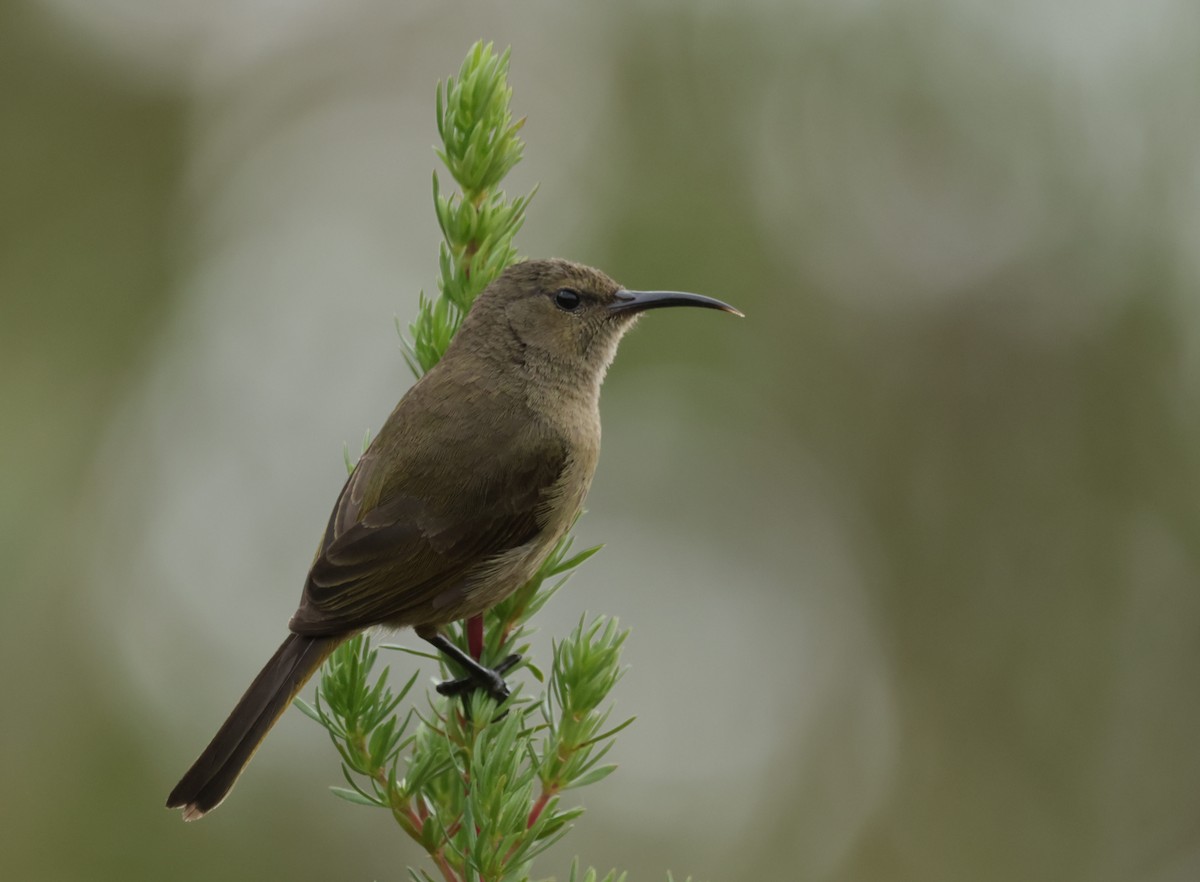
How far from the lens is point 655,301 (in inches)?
169

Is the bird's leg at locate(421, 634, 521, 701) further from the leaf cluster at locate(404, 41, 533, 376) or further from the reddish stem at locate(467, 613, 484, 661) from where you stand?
the leaf cluster at locate(404, 41, 533, 376)

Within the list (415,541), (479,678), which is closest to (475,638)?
(479,678)

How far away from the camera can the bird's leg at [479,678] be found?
2697 mm

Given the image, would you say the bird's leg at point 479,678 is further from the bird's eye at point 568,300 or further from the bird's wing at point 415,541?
the bird's eye at point 568,300

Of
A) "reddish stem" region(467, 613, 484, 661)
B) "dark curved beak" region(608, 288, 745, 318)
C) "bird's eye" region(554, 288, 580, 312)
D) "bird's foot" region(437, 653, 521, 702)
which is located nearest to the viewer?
"bird's foot" region(437, 653, 521, 702)

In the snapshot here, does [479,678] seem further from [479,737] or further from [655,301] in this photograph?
[655,301]

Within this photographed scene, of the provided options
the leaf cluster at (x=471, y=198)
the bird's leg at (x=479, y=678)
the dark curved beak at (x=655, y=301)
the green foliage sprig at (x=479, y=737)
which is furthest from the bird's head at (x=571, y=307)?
the bird's leg at (x=479, y=678)

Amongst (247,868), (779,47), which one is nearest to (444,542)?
(247,868)

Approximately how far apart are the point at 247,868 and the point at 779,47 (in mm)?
4996

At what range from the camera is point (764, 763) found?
746 centimetres

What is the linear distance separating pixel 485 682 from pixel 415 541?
0.90 meters

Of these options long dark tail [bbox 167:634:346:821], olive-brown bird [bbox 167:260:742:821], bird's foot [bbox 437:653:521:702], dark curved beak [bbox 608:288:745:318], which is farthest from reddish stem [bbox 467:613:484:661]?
dark curved beak [bbox 608:288:745:318]

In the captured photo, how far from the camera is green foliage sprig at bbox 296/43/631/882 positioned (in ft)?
7.54

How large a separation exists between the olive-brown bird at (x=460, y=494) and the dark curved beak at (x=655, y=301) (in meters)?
0.01
